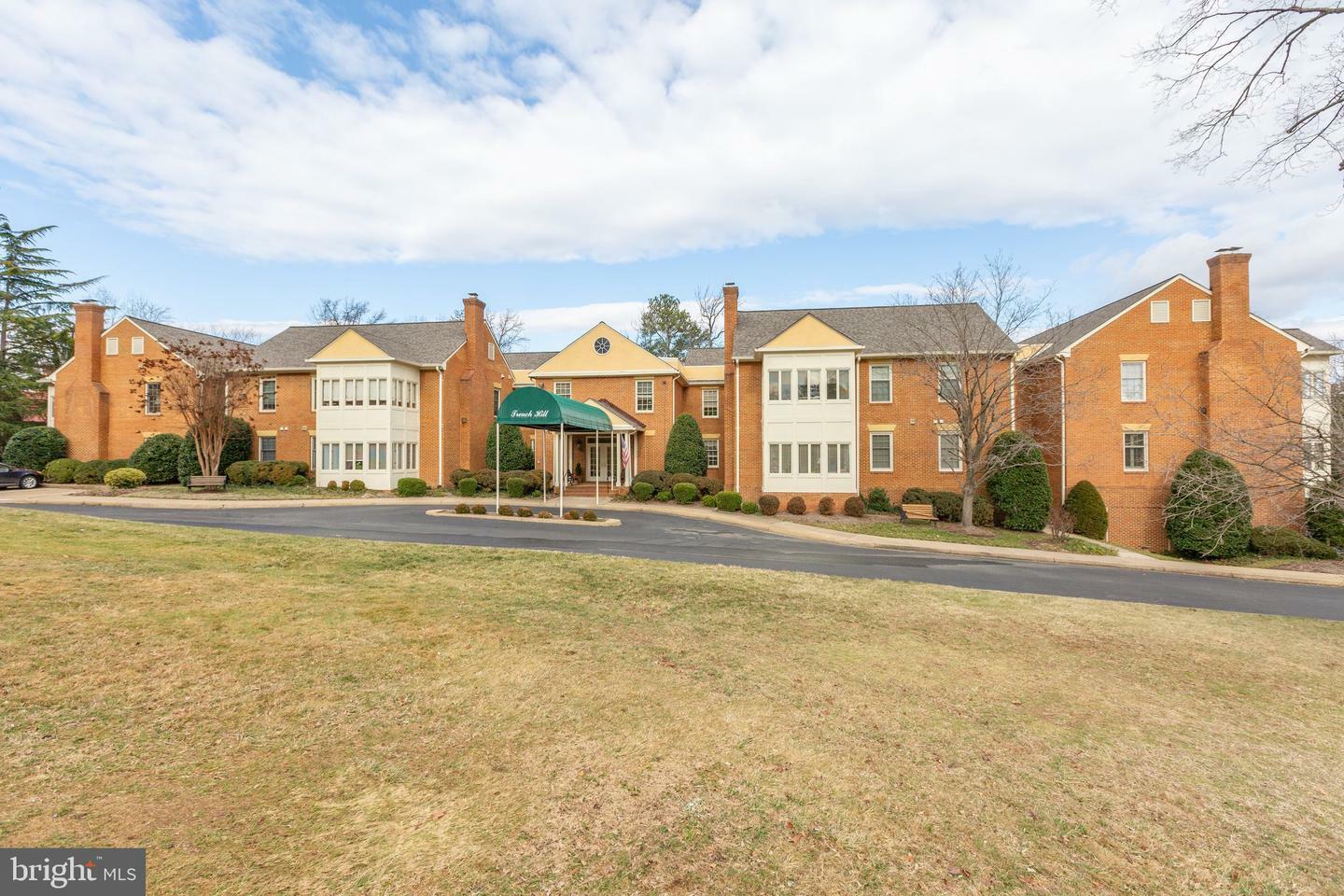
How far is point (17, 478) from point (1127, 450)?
49345 mm

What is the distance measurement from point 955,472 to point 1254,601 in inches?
544

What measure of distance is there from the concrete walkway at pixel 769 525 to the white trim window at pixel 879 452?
220 inches

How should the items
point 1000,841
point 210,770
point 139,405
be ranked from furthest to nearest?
point 139,405
point 210,770
point 1000,841

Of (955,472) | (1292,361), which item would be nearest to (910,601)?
(1292,361)

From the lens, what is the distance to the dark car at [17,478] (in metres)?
27.2

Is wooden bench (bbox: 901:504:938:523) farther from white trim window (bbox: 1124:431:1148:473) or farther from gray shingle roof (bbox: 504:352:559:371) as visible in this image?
gray shingle roof (bbox: 504:352:559:371)

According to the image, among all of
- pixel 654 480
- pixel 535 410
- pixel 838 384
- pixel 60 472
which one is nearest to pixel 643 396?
pixel 654 480

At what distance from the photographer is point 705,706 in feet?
16.4

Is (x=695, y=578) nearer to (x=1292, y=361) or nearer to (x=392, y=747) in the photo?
(x=392, y=747)

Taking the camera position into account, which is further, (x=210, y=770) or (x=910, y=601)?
(x=910, y=601)

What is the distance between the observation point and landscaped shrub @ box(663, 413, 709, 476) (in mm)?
29359

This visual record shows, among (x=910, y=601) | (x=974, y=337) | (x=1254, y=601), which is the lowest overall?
(x=1254, y=601)

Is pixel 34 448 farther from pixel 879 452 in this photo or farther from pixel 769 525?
pixel 879 452

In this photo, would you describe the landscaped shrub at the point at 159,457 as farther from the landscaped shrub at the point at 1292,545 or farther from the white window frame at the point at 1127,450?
the landscaped shrub at the point at 1292,545
